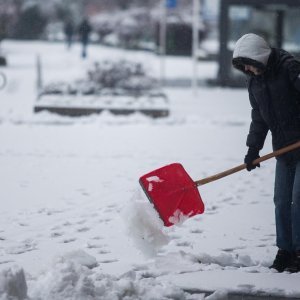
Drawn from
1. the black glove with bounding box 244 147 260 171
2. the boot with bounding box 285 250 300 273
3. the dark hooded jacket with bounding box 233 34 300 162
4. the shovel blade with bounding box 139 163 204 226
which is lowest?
the boot with bounding box 285 250 300 273

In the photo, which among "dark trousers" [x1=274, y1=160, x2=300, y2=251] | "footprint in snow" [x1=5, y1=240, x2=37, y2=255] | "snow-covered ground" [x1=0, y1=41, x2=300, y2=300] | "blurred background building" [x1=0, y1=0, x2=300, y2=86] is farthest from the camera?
"blurred background building" [x1=0, y1=0, x2=300, y2=86]

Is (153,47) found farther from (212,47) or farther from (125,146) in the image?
(125,146)

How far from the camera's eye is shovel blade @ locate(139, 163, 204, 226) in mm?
4523

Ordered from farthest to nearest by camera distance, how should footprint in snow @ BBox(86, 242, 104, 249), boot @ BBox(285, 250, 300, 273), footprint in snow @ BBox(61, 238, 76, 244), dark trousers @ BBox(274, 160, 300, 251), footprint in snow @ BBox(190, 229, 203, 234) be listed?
footprint in snow @ BBox(190, 229, 203, 234) → footprint in snow @ BBox(61, 238, 76, 244) → footprint in snow @ BBox(86, 242, 104, 249) → boot @ BBox(285, 250, 300, 273) → dark trousers @ BBox(274, 160, 300, 251)

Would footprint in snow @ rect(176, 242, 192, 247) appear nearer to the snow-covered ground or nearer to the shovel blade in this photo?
the snow-covered ground

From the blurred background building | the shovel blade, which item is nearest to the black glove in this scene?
the shovel blade

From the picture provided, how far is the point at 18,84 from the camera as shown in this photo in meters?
18.0

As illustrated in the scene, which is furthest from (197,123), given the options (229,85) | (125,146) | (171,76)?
(171,76)

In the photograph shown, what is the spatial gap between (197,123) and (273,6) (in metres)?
7.28

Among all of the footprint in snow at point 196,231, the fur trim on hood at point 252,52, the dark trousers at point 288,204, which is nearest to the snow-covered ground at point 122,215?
the footprint in snow at point 196,231

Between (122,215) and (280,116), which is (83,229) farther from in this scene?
(280,116)

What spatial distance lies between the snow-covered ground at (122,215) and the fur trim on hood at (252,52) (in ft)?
3.84

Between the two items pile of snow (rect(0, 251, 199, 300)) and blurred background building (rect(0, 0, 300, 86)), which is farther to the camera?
blurred background building (rect(0, 0, 300, 86))

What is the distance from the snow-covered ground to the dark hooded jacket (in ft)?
3.00
